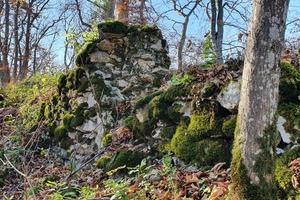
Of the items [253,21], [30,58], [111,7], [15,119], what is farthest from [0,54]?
[253,21]

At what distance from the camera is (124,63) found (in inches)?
236

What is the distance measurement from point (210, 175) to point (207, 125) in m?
0.63

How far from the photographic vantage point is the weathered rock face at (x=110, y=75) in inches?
223

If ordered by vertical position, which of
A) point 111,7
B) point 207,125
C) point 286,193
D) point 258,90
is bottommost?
point 286,193

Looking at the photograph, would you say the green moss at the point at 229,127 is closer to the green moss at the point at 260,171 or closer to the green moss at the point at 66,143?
the green moss at the point at 260,171

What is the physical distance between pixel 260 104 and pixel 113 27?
14.6 ft

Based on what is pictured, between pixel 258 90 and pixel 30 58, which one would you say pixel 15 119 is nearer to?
pixel 258 90

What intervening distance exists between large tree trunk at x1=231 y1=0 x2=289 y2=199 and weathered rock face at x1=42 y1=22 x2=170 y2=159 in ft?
12.0

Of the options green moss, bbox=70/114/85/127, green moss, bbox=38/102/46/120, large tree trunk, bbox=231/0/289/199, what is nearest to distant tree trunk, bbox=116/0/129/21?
green moss, bbox=38/102/46/120

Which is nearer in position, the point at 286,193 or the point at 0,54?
the point at 286,193

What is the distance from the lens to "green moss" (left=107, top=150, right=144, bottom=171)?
387cm

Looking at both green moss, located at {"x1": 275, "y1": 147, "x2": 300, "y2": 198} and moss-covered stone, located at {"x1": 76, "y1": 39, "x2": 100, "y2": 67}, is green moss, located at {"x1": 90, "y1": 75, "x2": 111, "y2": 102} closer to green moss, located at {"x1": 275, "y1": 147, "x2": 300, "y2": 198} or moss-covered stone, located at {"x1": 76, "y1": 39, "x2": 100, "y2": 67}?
moss-covered stone, located at {"x1": 76, "y1": 39, "x2": 100, "y2": 67}

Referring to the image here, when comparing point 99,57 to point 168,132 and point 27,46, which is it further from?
point 27,46

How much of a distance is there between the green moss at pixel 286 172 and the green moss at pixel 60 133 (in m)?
4.34
